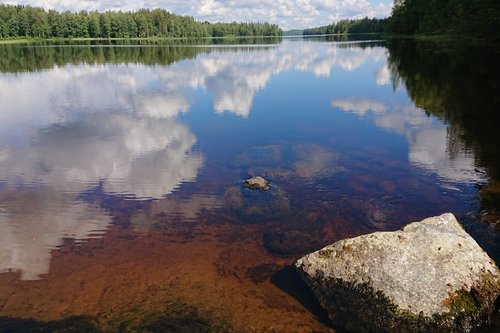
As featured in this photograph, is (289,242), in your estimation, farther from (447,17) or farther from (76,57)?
(447,17)

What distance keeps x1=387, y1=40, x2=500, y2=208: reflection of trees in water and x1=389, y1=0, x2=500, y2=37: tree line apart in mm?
12923

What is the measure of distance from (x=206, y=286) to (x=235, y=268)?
1.33m

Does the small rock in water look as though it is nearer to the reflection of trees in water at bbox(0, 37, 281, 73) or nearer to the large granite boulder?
the large granite boulder

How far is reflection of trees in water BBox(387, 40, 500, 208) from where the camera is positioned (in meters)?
23.9

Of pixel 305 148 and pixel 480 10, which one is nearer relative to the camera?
pixel 305 148

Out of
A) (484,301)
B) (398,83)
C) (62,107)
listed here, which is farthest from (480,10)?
(484,301)

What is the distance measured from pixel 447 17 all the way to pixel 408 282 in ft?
390

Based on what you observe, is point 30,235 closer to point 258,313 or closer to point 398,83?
point 258,313

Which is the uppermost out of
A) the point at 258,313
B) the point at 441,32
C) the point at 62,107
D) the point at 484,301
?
the point at 441,32

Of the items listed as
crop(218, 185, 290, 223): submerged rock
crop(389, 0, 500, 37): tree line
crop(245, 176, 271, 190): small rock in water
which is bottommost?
crop(218, 185, 290, 223): submerged rock

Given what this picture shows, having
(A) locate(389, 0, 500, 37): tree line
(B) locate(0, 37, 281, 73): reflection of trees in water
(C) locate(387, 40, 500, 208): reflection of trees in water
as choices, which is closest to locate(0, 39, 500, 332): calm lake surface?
(C) locate(387, 40, 500, 208): reflection of trees in water

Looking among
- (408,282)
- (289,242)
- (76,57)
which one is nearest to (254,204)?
(289,242)

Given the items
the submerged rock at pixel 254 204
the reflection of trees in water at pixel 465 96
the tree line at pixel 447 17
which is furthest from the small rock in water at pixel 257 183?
the tree line at pixel 447 17

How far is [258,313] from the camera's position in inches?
430
